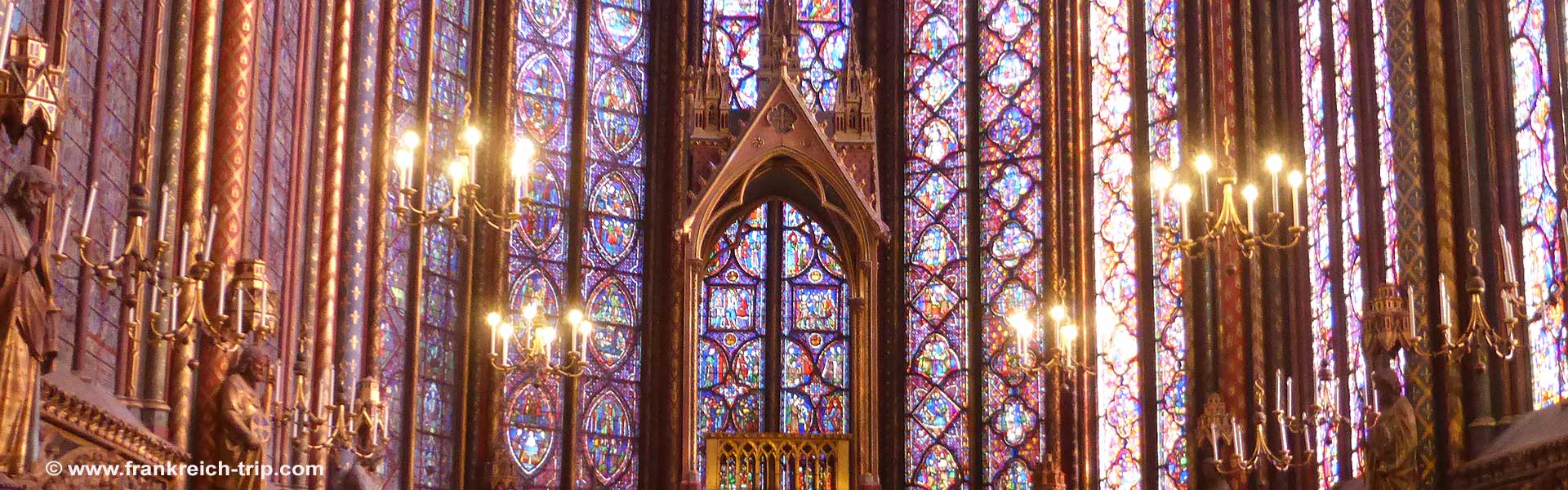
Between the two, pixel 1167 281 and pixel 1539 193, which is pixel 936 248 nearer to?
pixel 1167 281

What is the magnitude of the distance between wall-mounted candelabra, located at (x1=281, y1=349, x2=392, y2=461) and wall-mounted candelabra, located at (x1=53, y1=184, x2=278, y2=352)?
6.06 feet

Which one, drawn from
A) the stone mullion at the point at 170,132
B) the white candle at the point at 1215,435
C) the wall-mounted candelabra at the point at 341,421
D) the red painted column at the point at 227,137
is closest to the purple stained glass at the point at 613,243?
the wall-mounted candelabra at the point at 341,421

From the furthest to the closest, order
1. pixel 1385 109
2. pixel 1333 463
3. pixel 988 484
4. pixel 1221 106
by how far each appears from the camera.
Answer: pixel 988 484 < pixel 1221 106 < pixel 1333 463 < pixel 1385 109

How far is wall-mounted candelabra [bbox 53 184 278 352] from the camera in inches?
388

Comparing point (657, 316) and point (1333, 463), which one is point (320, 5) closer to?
point (657, 316)

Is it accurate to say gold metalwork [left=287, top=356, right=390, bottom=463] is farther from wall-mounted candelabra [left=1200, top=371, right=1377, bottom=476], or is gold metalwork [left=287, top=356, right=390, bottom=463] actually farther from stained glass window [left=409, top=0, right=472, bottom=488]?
wall-mounted candelabra [left=1200, top=371, right=1377, bottom=476]

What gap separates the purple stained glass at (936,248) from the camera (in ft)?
73.8

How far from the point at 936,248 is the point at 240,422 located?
11613 mm

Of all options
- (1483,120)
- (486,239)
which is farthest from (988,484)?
(1483,120)

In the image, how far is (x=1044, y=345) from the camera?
22.0 m

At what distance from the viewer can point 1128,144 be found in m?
21.6

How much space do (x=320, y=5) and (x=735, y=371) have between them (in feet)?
21.7

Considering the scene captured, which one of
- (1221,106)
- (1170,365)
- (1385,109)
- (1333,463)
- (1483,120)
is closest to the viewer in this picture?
(1483,120)

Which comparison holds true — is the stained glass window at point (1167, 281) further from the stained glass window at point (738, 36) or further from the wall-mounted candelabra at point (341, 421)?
the wall-mounted candelabra at point (341, 421)
